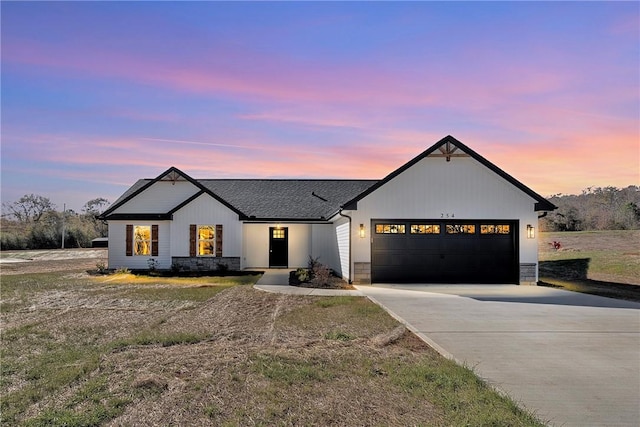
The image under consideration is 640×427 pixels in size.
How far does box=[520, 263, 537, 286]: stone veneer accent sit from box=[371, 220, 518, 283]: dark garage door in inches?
10.0

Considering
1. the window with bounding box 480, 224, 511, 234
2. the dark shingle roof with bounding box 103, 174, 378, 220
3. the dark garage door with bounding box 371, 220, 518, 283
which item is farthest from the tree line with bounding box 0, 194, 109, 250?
the window with bounding box 480, 224, 511, 234

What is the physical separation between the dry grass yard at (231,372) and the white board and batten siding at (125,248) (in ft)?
33.7

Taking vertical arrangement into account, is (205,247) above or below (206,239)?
below

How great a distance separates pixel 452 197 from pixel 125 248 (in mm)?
16041

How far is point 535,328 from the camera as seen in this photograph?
869cm

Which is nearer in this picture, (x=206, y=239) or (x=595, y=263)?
(x=206, y=239)

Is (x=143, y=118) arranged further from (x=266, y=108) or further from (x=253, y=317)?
(x=253, y=317)

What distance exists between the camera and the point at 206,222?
823 inches

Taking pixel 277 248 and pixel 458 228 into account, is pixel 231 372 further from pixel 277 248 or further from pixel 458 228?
pixel 277 248

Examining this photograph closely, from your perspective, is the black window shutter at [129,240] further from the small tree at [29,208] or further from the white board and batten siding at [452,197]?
the small tree at [29,208]

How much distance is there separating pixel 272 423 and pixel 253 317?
579cm

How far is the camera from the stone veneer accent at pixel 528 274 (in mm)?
16641

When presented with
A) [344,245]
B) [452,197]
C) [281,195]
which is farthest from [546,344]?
[281,195]

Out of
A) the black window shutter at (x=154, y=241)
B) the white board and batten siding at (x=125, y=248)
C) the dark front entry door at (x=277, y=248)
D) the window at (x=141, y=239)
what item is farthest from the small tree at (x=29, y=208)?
the dark front entry door at (x=277, y=248)
